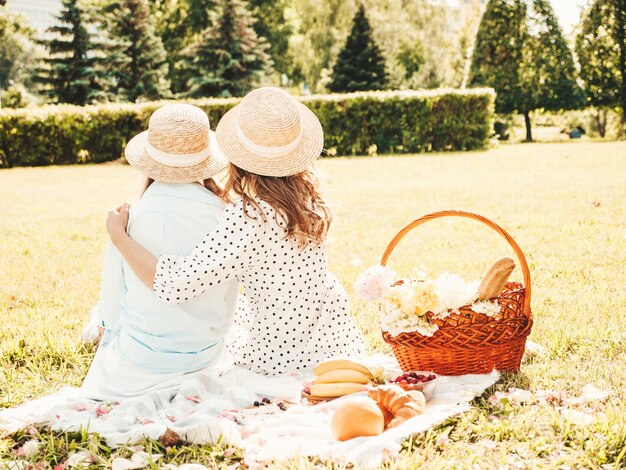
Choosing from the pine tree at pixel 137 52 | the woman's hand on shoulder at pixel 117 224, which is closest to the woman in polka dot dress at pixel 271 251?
the woman's hand on shoulder at pixel 117 224

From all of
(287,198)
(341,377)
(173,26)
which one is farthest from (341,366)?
(173,26)

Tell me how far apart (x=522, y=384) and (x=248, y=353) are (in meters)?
1.38

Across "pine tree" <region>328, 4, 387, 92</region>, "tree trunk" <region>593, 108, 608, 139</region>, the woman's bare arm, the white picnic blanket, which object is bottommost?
"tree trunk" <region>593, 108, 608, 139</region>

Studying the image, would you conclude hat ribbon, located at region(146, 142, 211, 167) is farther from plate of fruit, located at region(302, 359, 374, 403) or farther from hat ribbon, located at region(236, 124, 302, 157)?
plate of fruit, located at region(302, 359, 374, 403)

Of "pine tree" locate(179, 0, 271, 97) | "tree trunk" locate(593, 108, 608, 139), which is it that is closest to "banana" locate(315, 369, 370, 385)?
"tree trunk" locate(593, 108, 608, 139)

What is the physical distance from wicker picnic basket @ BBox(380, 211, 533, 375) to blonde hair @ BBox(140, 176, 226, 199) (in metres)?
1.11

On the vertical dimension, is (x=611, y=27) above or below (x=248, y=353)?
above

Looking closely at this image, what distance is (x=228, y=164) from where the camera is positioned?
3.32m

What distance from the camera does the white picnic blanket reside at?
256 cm

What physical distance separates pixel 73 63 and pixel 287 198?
97.4 feet

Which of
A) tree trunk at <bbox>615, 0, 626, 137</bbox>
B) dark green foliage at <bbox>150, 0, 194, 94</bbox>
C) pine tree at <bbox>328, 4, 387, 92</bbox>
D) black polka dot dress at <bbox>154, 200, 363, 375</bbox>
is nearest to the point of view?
black polka dot dress at <bbox>154, 200, 363, 375</bbox>

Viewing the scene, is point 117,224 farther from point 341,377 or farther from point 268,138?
point 341,377

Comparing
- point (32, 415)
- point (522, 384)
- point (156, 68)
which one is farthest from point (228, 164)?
point (156, 68)

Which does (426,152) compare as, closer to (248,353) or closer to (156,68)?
(248,353)
